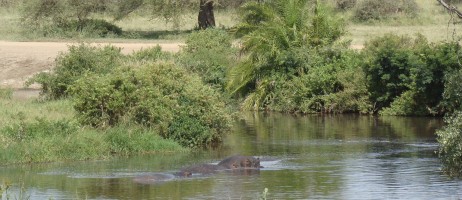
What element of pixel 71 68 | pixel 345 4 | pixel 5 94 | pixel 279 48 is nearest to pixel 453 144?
pixel 71 68

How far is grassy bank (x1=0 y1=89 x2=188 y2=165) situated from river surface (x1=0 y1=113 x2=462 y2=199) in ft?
1.31

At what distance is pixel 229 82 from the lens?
1371 inches

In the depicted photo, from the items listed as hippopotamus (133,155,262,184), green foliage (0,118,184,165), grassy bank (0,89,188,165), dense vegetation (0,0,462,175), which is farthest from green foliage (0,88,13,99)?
hippopotamus (133,155,262,184)

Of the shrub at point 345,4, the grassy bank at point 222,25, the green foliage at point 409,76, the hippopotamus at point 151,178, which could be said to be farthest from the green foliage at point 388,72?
the shrub at point 345,4

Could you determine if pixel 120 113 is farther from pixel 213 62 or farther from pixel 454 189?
pixel 213 62

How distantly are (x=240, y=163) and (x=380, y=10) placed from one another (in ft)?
128

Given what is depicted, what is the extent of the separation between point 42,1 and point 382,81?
22.1 meters

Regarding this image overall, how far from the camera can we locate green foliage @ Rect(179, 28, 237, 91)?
111 ft

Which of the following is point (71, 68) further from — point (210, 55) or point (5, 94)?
point (210, 55)

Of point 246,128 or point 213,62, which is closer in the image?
point 246,128

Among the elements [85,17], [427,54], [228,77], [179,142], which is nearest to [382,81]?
[427,54]

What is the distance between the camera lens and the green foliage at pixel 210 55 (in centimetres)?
3396

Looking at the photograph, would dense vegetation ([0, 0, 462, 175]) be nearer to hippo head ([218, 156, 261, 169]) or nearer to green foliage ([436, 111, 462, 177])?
hippo head ([218, 156, 261, 169])

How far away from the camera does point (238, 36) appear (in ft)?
123
